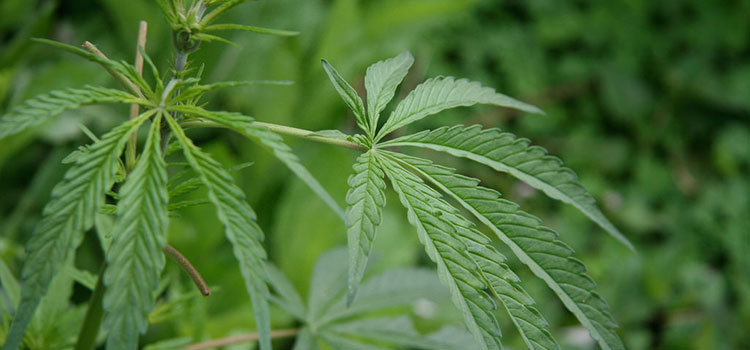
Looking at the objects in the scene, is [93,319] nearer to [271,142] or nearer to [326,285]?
[271,142]

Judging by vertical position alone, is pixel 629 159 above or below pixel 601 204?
above

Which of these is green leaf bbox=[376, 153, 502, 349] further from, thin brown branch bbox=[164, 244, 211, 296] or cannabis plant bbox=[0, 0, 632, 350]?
thin brown branch bbox=[164, 244, 211, 296]

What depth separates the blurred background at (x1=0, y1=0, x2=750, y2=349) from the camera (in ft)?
3.75

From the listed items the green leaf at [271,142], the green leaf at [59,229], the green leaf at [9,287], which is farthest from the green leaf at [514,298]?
the green leaf at [9,287]

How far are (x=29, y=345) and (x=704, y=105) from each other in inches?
80.6

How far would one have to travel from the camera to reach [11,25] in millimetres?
1251

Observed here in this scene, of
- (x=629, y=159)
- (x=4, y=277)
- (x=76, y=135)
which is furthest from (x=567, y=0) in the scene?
(x=4, y=277)

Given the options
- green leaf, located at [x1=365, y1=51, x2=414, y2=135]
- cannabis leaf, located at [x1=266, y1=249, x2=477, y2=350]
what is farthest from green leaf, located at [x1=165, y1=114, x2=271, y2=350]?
cannabis leaf, located at [x1=266, y1=249, x2=477, y2=350]

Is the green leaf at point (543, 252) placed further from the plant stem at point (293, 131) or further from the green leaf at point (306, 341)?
the green leaf at point (306, 341)

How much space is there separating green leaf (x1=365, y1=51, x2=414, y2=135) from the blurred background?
0.38 meters

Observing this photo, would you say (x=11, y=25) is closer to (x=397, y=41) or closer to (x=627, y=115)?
(x=397, y=41)

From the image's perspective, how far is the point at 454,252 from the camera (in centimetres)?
39

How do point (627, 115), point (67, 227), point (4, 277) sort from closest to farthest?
point (67, 227) < point (4, 277) < point (627, 115)

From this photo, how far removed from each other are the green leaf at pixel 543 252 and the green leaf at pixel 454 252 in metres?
0.02
